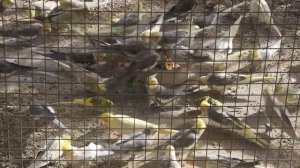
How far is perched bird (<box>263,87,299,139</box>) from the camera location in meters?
3.47

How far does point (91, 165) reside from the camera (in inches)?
133

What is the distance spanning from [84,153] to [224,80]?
1.14m

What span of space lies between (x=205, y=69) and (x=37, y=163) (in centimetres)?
153

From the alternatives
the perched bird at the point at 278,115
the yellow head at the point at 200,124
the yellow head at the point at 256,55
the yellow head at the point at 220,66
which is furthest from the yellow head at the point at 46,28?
the perched bird at the point at 278,115

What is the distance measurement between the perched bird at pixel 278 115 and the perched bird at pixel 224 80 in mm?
296

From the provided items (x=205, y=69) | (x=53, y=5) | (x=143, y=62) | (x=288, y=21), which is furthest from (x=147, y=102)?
(x=288, y=21)

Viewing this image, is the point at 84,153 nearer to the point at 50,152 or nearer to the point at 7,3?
the point at 50,152

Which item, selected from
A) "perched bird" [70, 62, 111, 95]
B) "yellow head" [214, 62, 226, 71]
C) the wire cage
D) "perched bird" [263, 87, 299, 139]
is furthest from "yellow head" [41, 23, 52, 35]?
"perched bird" [263, 87, 299, 139]

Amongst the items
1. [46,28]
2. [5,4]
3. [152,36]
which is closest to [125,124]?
[152,36]

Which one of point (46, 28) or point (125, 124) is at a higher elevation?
point (46, 28)

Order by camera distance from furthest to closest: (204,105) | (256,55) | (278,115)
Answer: (256,55) → (204,105) → (278,115)

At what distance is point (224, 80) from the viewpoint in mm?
3902

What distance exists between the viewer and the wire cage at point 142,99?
11.0ft

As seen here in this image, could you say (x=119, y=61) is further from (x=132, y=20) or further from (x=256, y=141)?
(x=256, y=141)
